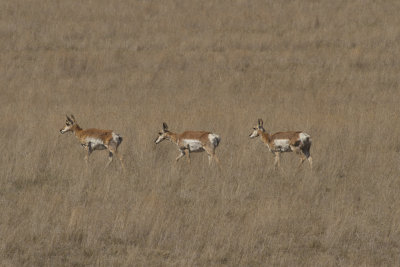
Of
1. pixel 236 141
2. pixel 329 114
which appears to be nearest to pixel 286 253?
pixel 236 141

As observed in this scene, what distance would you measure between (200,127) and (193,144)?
413cm

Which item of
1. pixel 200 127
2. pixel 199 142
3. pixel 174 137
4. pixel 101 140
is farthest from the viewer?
pixel 200 127

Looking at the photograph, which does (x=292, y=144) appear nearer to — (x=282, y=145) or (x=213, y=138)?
(x=282, y=145)

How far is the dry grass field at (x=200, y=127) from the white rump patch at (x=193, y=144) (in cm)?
38

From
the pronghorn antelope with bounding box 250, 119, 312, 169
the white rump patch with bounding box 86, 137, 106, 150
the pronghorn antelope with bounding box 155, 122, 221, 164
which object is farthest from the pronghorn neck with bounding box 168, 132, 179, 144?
the pronghorn antelope with bounding box 250, 119, 312, 169

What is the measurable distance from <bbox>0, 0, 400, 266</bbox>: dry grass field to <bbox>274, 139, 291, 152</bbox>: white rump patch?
52 centimetres

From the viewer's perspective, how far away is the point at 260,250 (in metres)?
8.02

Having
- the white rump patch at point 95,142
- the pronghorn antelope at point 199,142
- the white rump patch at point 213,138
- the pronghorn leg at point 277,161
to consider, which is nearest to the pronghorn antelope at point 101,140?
the white rump patch at point 95,142

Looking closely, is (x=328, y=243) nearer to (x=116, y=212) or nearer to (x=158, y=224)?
(x=158, y=224)

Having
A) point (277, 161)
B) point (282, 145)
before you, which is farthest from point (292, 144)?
point (277, 161)

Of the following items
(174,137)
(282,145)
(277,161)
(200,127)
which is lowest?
(277,161)

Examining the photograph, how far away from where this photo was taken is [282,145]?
1273 cm

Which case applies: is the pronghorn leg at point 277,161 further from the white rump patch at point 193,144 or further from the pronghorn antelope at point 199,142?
the white rump patch at point 193,144

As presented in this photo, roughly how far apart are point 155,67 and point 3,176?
15779 mm
